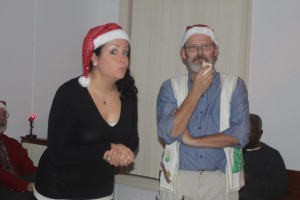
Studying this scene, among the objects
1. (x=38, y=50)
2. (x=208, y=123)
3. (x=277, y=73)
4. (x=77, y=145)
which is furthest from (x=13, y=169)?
(x=277, y=73)

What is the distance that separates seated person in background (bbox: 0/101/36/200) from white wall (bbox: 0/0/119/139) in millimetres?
328

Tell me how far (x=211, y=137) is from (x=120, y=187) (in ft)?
8.80

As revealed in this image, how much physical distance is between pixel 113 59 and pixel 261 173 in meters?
1.71

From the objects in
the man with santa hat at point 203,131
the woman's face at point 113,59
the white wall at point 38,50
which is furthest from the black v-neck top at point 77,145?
the white wall at point 38,50

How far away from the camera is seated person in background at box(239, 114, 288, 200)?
2844 mm

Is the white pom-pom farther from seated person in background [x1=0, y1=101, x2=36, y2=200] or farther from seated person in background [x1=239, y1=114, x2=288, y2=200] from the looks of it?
seated person in background [x1=0, y1=101, x2=36, y2=200]

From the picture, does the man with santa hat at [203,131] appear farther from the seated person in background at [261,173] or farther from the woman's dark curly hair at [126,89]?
the seated person in background at [261,173]

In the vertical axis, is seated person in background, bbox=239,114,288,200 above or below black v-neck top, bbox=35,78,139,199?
below

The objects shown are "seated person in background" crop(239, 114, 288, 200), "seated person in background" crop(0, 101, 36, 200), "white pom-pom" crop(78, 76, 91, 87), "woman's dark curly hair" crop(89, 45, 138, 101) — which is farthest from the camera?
"seated person in background" crop(0, 101, 36, 200)

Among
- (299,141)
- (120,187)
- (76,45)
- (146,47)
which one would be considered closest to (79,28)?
(76,45)

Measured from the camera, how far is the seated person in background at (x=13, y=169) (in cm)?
319

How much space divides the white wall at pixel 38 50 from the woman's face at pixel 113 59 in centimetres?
239

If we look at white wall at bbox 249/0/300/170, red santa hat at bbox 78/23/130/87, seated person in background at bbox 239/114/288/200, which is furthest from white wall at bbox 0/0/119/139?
seated person in background at bbox 239/114/288/200

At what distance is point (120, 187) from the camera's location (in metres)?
4.46
